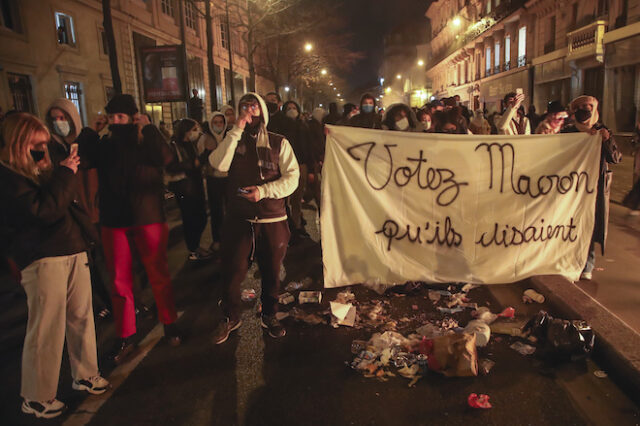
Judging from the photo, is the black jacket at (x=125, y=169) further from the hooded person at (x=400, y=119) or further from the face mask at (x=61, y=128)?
the hooded person at (x=400, y=119)

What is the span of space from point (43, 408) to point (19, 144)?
164 cm

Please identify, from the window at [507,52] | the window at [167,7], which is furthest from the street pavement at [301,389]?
the window at [507,52]

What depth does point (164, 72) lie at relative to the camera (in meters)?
13.4

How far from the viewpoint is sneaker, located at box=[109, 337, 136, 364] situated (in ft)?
11.6

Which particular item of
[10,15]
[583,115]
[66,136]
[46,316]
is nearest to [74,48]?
[10,15]

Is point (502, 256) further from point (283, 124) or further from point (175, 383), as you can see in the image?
point (283, 124)

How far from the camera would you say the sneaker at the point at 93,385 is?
3145mm

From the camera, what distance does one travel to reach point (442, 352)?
10.5 feet

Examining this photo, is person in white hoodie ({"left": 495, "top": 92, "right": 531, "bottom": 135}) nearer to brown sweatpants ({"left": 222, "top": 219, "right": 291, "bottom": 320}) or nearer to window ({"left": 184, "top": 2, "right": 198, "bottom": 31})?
brown sweatpants ({"left": 222, "top": 219, "right": 291, "bottom": 320})

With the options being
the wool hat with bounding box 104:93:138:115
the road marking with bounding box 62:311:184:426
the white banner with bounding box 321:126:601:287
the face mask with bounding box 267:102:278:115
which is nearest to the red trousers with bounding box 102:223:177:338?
the road marking with bounding box 62:311:184:426

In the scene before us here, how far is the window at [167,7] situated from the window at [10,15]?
11253mm

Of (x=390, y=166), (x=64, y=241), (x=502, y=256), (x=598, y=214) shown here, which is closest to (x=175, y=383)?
(x=64, y=241)

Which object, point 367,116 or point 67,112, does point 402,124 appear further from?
point 67,112

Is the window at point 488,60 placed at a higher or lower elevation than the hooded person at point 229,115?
higher
